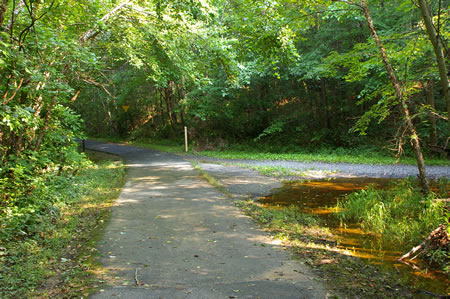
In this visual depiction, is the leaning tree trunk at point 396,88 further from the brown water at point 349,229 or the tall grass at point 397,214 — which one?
the brown water at point 349,229

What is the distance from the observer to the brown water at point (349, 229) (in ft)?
12.9

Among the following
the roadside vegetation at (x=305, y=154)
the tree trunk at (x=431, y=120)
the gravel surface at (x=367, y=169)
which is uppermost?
the tree trunk at (x=431, y=120)

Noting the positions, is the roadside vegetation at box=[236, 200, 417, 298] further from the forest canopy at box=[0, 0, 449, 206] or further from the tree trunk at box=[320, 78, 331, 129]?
the tree trunk at box=[320, 78, 331, 129]

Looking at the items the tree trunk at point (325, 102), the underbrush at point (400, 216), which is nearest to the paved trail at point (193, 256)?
the underbrush at point (400, 216)

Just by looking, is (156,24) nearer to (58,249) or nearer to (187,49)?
(187,49)

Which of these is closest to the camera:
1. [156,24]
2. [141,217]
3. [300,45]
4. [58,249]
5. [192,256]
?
[192,256]

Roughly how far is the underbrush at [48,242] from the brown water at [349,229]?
12.2ft

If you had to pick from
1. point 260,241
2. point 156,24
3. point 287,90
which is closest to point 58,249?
point 260,241

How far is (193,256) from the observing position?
4348 millimetres

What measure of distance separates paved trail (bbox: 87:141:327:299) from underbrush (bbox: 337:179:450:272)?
2.06m

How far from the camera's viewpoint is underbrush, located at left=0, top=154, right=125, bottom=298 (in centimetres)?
345

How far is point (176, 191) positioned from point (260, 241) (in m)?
3.99

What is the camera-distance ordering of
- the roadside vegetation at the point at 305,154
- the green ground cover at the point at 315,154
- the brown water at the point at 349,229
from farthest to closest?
the green ground cover at the point at 315,154 < the roadside vegetation at the point at 305,154 < the brown water at the point at 349,229

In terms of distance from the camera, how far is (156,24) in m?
10.4
